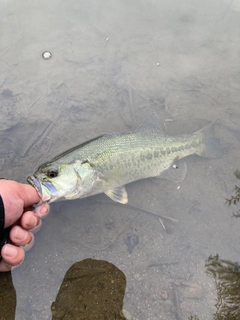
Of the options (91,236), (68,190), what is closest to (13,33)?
(68,190)

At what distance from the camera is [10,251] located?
10.3 feet

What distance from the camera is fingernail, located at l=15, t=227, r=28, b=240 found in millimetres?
3228

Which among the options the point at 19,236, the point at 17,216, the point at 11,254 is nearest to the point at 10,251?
the point at 11,254

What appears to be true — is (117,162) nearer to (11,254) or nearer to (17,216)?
(17,216)

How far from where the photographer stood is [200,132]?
4633mm

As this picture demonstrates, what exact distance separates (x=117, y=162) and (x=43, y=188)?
45.5 inches

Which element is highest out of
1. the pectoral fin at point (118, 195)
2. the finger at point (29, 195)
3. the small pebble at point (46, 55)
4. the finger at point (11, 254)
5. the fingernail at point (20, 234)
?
the small pebble at point (46, 55)

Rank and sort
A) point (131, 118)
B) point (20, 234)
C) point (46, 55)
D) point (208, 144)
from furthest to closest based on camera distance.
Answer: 1. point (46, 55)
2. point (131, 118)
3. point (208, 144)
4. point (20, 234)

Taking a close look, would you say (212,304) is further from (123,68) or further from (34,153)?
(123,68)

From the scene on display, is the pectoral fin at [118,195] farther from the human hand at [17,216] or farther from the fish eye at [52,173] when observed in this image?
the human hand at [17,216]

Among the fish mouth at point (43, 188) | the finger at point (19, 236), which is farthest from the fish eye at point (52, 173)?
the finger at point (19, 236)

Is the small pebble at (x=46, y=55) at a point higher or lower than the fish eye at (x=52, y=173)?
higher

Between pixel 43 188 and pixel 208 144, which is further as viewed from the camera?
pixel 208 144

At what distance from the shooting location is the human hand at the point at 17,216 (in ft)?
10.2
